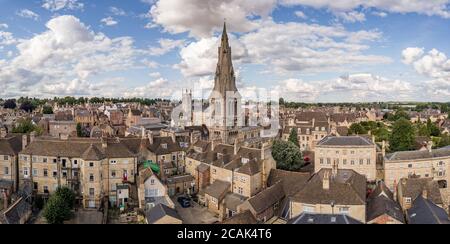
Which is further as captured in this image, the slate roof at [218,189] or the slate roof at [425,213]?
the slate roof at [218,189]

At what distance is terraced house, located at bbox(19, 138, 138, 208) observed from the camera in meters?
34.1

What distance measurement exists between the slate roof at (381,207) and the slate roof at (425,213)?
79 cm

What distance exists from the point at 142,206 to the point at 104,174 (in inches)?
238

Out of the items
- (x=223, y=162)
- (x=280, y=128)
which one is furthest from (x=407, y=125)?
(x=223, y=162)

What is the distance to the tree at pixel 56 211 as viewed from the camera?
2811 cm

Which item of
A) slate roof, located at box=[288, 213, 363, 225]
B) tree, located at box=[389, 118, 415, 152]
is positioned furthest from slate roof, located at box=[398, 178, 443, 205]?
tree, located at box=[389, 118, 415, 152]

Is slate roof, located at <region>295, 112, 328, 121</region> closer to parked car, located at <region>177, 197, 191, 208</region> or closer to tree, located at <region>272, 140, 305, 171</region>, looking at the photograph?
tree, located at <region>272, 140, 305, 171</region>

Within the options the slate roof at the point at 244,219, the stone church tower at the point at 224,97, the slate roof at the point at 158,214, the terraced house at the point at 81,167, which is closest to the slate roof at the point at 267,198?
the slate roof at the point at 244,219

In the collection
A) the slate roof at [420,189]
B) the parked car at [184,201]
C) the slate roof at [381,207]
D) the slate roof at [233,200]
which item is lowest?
the parked car at [184,201]

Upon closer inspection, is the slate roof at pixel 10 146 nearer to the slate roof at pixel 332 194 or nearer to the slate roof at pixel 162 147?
the slate roof at pixel 162 147

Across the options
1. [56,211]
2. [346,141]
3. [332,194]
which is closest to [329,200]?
[332,194]

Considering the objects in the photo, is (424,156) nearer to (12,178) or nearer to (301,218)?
(301,218)

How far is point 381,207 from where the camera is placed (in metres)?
26.2
